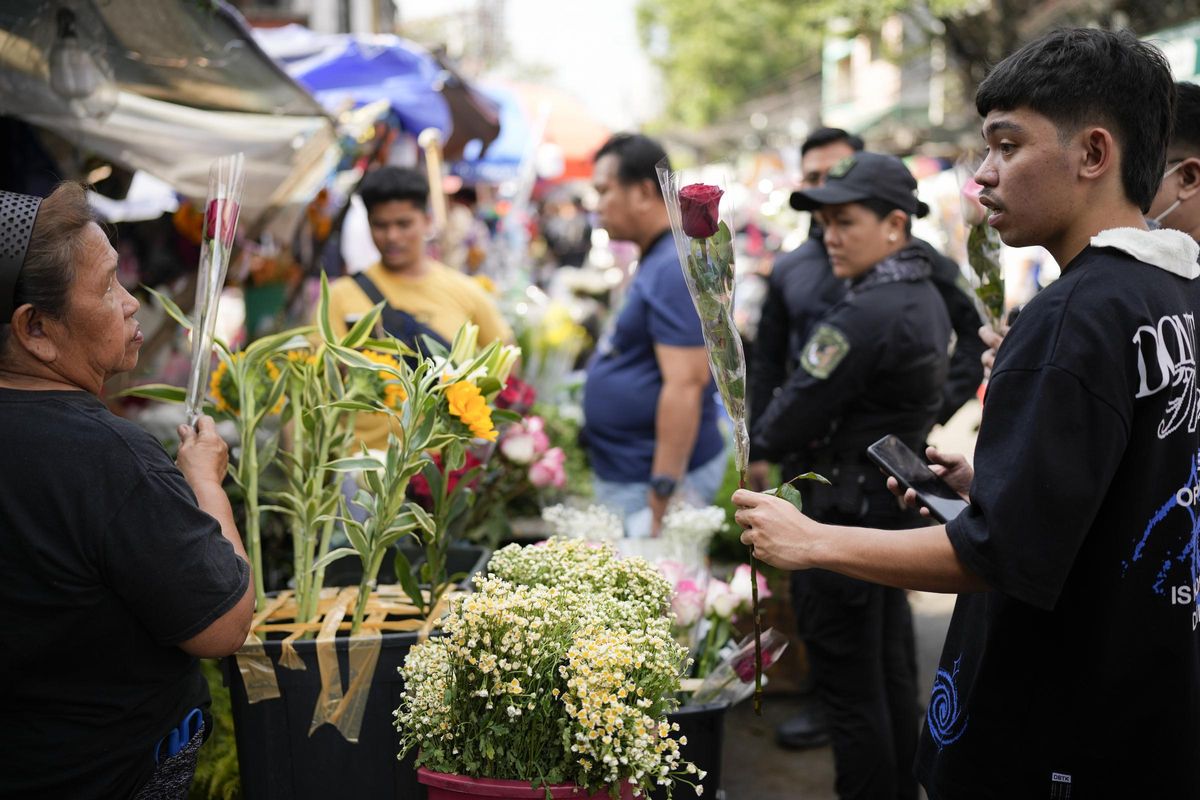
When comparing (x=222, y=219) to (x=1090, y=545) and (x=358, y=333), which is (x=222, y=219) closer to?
(x=358, y=333)

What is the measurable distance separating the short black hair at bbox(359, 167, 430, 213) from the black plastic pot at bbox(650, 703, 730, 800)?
2.46 metres

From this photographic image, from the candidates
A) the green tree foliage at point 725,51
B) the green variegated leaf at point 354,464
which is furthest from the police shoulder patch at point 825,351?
the green tree foliage at point 725,51

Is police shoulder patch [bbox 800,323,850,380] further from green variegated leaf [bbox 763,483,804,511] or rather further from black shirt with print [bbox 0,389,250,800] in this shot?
black shirt with print [bbox 0,389,250,800]

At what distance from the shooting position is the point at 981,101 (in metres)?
1.84

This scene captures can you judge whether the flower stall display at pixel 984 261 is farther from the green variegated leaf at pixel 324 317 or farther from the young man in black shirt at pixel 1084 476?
the green variegated leaf at pixel 324 317

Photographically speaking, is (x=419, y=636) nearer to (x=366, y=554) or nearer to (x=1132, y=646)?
(x=366, y=554)

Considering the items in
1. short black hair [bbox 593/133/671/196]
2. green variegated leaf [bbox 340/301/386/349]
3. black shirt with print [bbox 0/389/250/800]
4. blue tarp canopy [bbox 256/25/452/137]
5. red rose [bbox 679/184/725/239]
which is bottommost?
black shirt with print [bbox 0/389/250/800]

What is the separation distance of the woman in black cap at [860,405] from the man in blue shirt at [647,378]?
48 cm

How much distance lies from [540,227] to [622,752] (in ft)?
70.6

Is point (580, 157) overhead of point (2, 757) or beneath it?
overhead

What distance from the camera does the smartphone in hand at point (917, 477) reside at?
2.02 metres

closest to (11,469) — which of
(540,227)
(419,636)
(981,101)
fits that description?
(419,636)

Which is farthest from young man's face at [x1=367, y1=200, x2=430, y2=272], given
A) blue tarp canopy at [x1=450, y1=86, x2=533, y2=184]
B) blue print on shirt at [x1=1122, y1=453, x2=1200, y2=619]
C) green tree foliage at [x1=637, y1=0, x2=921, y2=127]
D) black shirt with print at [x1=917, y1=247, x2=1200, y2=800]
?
green tree foliage at [x1=637, y1=0, x2=921, y2=127]

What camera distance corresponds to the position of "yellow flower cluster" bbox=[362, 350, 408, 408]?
8.30 feet
